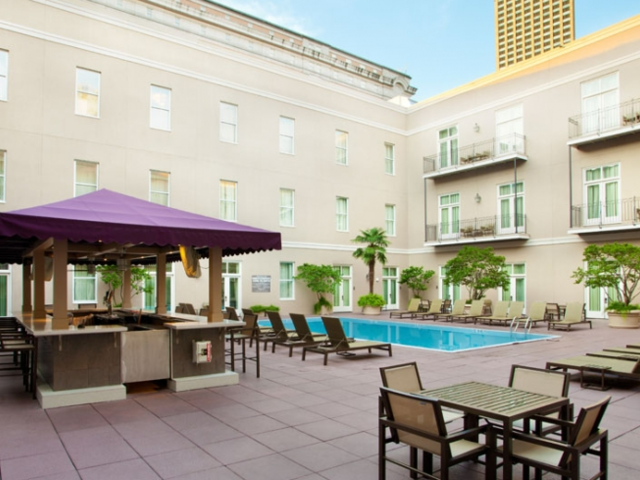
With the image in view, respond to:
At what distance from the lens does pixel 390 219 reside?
29375 millimetres

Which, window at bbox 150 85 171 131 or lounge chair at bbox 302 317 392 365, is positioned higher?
window at bbox 150 85 171 131

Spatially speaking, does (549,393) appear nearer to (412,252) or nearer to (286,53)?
(412,252)

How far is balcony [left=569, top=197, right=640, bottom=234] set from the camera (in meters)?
20.1

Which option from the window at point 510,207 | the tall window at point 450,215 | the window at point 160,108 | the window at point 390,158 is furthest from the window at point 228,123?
the window at point 510,207

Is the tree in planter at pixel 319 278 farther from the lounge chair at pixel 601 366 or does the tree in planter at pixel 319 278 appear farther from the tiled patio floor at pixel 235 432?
the lounge chair at pixel 601 366

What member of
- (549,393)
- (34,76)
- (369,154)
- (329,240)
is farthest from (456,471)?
(369,154)

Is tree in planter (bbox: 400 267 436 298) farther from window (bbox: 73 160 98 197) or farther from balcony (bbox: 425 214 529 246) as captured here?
window (bbox: 73 160 98 197)

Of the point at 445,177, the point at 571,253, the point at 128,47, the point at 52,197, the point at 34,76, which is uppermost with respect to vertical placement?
the point at 128,47

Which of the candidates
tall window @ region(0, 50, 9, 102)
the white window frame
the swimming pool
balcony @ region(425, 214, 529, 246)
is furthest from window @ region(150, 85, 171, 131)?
balcony @ region(425, 214, 529, 246)

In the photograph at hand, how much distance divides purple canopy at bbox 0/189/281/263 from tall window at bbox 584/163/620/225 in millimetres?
18143

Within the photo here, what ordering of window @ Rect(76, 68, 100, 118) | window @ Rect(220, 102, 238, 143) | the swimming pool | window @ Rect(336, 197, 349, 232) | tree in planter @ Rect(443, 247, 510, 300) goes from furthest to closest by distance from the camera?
window @ Rect(336, 197, 349, 232) → window @ Rect(220, 102, 238, 143) → tree in planter @ Rect(443, 247, 510, 300) → window @ Rect(76, 68, 100, 118) → the swimming pool

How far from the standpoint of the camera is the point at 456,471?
4445 mm

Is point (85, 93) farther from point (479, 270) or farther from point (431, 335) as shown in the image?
point (479, 270)

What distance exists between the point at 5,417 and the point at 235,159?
1779cm
